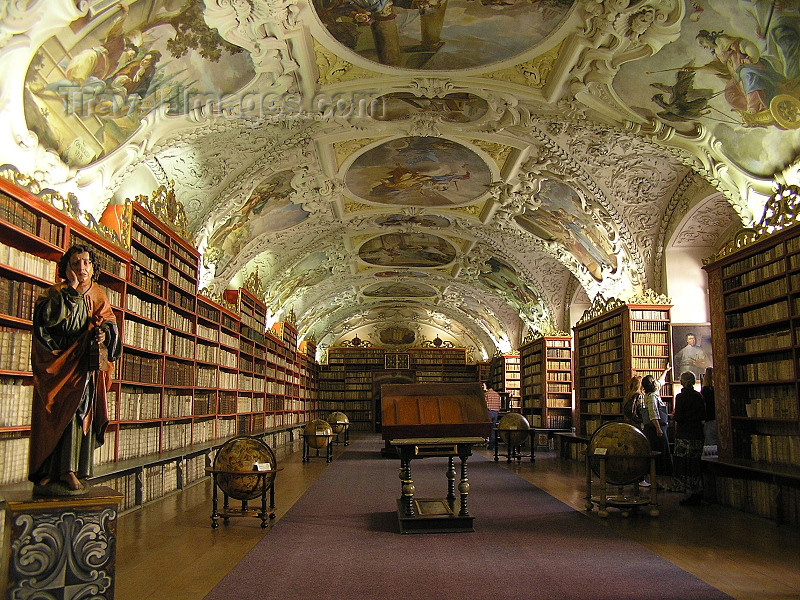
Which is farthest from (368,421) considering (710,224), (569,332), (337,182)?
(710,224)

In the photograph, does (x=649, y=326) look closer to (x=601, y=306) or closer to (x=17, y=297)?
(x=601, y=306)

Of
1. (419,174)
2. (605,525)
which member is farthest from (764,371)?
(419,174)

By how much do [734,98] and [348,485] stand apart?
338 inches

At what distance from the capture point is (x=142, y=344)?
10062 millimetres

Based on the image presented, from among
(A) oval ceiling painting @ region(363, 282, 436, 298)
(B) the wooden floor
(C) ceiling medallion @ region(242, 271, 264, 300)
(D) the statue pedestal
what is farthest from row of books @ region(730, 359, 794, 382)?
(A) oval ceiling painting @ region(363, 282, 436, 298)

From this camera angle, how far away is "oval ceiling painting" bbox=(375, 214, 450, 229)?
18047 mm

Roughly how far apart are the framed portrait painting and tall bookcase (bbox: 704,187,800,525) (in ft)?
11.3

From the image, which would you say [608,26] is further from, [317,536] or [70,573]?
[70,573]

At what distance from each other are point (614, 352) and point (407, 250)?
29.1 feet

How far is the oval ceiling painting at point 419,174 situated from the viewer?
1334 cm

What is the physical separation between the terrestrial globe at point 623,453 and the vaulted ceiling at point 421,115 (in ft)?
13.1

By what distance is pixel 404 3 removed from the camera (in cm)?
833

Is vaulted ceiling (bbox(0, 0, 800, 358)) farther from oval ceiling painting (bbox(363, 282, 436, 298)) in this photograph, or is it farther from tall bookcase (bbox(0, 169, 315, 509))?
oval ceiling painting (bbox(363, 282, 436, 298))

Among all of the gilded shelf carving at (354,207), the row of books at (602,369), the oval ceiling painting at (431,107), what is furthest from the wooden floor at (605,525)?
the gilded shelf carving at (354,207)
